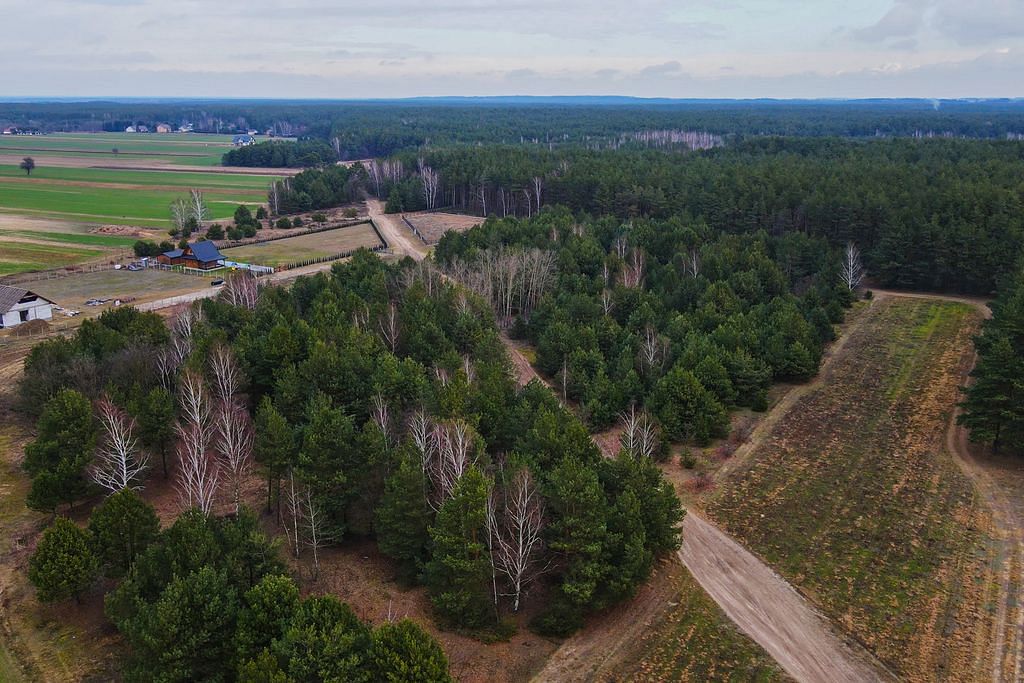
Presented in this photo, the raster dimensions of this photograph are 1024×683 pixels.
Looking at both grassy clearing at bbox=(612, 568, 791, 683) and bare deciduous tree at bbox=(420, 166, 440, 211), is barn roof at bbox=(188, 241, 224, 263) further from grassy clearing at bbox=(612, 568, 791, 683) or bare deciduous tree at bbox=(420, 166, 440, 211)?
grassy clearing at bbox=(612, 568, 791, 683)

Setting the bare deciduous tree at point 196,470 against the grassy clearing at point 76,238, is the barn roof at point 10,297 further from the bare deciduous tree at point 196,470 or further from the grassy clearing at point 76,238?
the grassy clearing at point 76,238

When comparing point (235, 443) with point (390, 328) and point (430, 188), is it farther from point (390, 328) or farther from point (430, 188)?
point (430, 188)

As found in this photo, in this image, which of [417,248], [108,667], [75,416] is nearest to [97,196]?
[417,248]

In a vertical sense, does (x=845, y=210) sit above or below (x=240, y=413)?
above

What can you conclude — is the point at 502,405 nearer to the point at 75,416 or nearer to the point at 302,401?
the point at 302,401

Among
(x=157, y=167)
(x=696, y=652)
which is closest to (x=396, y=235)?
(x=696, y=652)

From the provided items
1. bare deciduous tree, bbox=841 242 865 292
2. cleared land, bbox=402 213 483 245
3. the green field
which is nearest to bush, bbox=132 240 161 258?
cleared land, bbox=402 213 483 245

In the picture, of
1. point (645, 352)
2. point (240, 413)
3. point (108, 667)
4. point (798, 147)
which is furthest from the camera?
point (798, 147)
